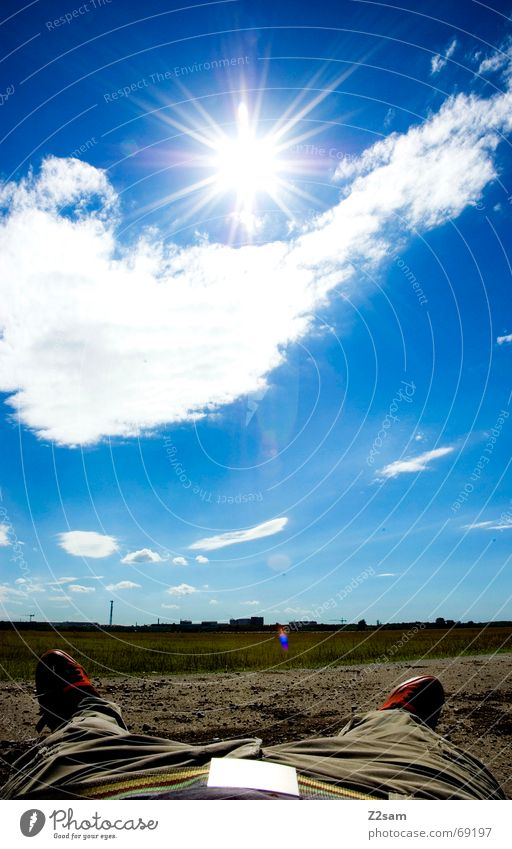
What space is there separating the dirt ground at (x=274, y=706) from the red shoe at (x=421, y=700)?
1.83ft

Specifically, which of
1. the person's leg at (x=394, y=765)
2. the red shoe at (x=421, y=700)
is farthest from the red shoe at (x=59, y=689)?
the red shoe at (x=421, y=700)

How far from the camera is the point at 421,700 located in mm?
3789

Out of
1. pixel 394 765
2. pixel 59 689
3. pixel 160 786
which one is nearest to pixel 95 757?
pixel 160 786

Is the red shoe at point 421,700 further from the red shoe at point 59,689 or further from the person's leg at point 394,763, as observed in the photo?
the red shoe at point 59,689

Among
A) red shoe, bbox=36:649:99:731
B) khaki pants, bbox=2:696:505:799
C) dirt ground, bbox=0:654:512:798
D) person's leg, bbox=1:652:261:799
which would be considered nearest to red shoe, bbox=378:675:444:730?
dirt ground, bbox=0:654:512:798

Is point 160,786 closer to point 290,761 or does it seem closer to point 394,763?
point 290,761

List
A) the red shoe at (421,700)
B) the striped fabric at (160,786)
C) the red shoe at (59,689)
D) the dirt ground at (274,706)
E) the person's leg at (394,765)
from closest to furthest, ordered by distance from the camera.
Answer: the striped fabric at (160,786)
the person's leg at (394,765)
the red shoe at (59,689)
the red shoe at (421,700)
the dirt ground at (274,706)

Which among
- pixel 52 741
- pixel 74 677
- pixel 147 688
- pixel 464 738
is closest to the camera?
pixel 52 741

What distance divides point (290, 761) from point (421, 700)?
1.83m

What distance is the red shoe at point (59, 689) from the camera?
3.60m
